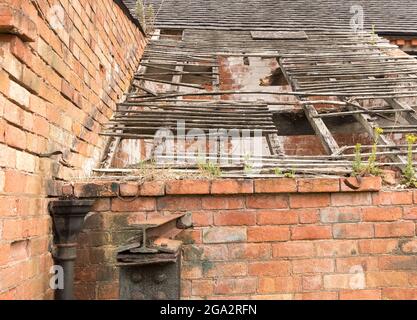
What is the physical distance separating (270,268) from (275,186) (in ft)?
1.77

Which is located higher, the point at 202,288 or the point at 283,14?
the point at 283,14

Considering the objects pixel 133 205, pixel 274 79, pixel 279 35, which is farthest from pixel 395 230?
pixel 279 35

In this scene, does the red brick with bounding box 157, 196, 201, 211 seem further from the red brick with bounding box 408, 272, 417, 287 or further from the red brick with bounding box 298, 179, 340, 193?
the red brick with bounding box 408, 272, 417, 287

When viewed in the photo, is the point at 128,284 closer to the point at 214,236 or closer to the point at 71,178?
the point at 214,236

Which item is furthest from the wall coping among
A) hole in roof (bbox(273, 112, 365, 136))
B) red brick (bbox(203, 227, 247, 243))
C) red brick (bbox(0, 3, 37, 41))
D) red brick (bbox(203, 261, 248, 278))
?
hole in roof (bbox(273, 112, 365, 136))

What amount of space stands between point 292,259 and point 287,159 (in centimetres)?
79

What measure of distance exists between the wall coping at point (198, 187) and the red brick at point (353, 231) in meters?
0.25

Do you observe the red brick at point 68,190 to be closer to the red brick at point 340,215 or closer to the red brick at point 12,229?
the red brick at point 12,229

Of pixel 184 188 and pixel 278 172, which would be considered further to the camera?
pixel 278 172

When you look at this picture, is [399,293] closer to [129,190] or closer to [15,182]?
[129,190]

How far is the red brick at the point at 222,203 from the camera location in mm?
2865

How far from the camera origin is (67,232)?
2.65 m

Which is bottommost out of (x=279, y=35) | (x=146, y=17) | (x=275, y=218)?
(x=275, y=218)
